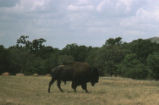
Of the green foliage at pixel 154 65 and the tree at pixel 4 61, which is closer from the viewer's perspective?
the green foliage at pixel 154 65

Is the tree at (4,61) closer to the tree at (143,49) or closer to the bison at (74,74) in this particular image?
the tree at (143,49)

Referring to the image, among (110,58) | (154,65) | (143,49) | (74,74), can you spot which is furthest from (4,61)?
(74,74)

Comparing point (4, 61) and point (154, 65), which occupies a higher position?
point (4, 61)

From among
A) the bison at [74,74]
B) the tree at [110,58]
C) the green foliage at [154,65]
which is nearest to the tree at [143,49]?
the tree at [110,58]

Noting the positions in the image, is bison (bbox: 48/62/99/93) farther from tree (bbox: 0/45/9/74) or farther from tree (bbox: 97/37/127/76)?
tree (bbox: 97/37/127/76)

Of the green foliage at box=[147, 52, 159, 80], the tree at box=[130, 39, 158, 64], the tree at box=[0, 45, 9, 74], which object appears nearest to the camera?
the green foliage at box=[147, 52, 159, 80]

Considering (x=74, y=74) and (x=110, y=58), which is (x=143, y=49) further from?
(x=74, y=74)

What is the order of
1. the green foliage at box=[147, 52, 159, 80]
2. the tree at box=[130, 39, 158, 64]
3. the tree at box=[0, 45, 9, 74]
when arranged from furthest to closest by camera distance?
the tree at box=[130, 39, 158, 64] < the tree at box=[0, 45, 9, 74] < the green foliage at box=[147, 52, 159, 80]

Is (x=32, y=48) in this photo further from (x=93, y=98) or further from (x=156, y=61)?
(x=93, y=98)

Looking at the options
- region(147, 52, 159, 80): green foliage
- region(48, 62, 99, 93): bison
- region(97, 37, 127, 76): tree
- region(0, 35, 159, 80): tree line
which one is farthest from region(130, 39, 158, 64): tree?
region(48, 62, 99, 93): bison

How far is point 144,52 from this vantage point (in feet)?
264

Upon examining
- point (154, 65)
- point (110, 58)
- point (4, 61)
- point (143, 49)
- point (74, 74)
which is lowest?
point (74, 74)

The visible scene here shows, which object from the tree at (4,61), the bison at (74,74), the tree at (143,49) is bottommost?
the bison at (74,74)

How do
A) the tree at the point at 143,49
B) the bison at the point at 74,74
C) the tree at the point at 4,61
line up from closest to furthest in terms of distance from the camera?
the bison at the point at 74,74
the tree at the point at 4,61
the tree at the point at 143,49
